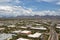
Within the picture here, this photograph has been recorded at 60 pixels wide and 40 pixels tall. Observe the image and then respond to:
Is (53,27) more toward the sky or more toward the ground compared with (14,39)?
more toward the sky

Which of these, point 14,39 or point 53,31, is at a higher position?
point 53,31

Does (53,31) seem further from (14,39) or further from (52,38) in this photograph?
(14,39)

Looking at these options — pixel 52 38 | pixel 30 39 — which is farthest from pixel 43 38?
pixel 30 39

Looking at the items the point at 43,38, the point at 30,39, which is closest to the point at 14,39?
the point at 30,39

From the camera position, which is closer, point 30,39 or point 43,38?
point 43,38

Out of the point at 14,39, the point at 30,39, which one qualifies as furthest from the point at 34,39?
the point at 14,39

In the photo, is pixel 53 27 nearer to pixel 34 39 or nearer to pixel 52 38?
pixel 52 38

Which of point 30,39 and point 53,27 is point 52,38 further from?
point 30,39

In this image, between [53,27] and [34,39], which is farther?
[34,39]
